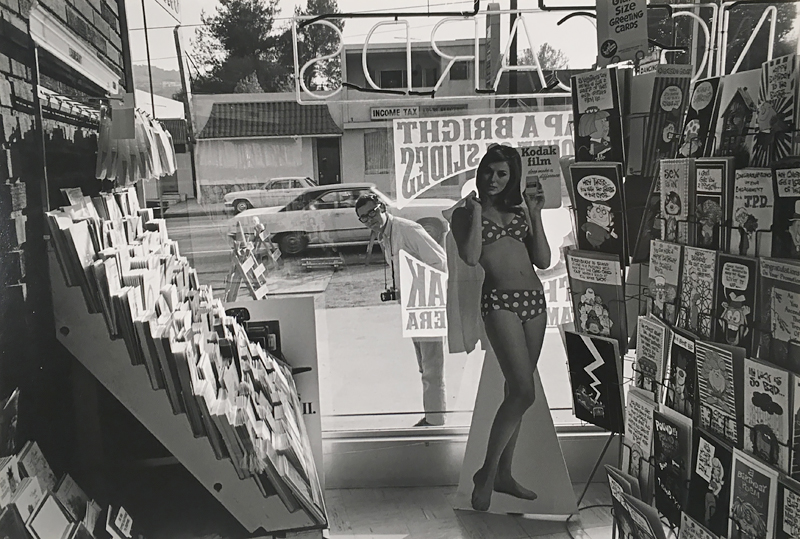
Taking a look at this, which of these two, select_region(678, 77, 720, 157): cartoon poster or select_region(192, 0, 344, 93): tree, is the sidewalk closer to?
select_region(192, 0, 344, 93): tree

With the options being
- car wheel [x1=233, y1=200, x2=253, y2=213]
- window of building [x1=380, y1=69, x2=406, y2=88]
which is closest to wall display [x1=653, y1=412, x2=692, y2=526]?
window of building [x1=380, y1=69, x2=406, y2=88]

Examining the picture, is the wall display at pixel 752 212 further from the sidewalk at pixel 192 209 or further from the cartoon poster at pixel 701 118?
the sidewalk at pixel 192 209

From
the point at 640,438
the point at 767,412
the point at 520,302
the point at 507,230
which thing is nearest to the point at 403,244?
the point at 507,230


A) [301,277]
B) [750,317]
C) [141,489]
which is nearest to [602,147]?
[750,317]

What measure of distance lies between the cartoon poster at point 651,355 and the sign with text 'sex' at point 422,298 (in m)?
1.09

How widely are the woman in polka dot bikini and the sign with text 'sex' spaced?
21cm

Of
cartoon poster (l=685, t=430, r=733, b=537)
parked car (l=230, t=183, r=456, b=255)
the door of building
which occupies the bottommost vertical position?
cartoon poster (l=685, t=430, r=733, b=537)

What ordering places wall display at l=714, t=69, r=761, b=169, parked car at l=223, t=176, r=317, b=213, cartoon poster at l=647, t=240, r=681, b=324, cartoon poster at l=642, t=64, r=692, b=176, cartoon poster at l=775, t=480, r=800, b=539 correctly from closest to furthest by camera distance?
cartoon poster at l=775, t=480, r=800, b=539, wall display at l=714, t=69, r=761, b=169, cartoon poster at l=647, t=240, r=681, b=324, cartoon poster at l=642, t=64, r=692, b=176, parked car at l=223, t=176, r=317, b=213

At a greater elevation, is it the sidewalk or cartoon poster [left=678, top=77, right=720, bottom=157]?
cartoon poster [left=678, top=77, right=720, bottom=157]

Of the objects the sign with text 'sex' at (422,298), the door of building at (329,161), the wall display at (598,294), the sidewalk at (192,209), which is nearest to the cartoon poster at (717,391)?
the wall display at (598,294)

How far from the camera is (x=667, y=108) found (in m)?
2.27

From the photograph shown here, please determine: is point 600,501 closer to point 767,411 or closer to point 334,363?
point 334,363

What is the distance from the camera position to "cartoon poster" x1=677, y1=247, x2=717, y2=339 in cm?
184

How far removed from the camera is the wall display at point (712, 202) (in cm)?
178
